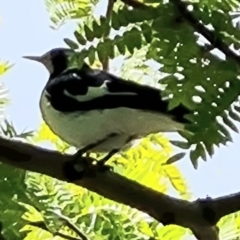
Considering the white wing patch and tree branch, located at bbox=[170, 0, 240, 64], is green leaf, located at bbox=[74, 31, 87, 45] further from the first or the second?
the white wing patch

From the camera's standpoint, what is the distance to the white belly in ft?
2.23

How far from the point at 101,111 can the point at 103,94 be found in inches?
0.7

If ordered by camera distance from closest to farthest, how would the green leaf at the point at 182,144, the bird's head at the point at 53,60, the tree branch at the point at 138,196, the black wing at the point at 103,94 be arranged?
the green leaf at the point at 182,144 → the tree branch at the point at 138,196 → the black wing at the point at 103,94 → the bird's head at the point at 53,60

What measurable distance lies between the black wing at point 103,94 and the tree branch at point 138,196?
0.13 m

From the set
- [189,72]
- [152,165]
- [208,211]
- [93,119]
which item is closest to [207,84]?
[189,72]

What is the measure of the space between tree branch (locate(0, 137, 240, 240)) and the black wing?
127mm

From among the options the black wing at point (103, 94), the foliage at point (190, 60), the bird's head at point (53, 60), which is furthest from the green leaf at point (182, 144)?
the bird's head at point (53, 60)

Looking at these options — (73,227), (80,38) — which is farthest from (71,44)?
(73,227)

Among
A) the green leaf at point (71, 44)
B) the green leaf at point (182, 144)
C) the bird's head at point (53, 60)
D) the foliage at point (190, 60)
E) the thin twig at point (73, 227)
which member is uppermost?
the green leaf at point (71, 44)

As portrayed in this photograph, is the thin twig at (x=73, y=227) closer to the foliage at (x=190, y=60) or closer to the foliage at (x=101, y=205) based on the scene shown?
the foliage at (x=101, y=205)

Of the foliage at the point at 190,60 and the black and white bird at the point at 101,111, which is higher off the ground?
the foliage at the point at 190,60

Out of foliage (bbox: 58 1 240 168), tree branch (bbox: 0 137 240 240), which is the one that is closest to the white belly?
tree branch (bbox: 0 137 240 240)

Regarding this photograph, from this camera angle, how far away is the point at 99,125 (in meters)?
0.74

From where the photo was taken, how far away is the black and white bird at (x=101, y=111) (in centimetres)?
65
